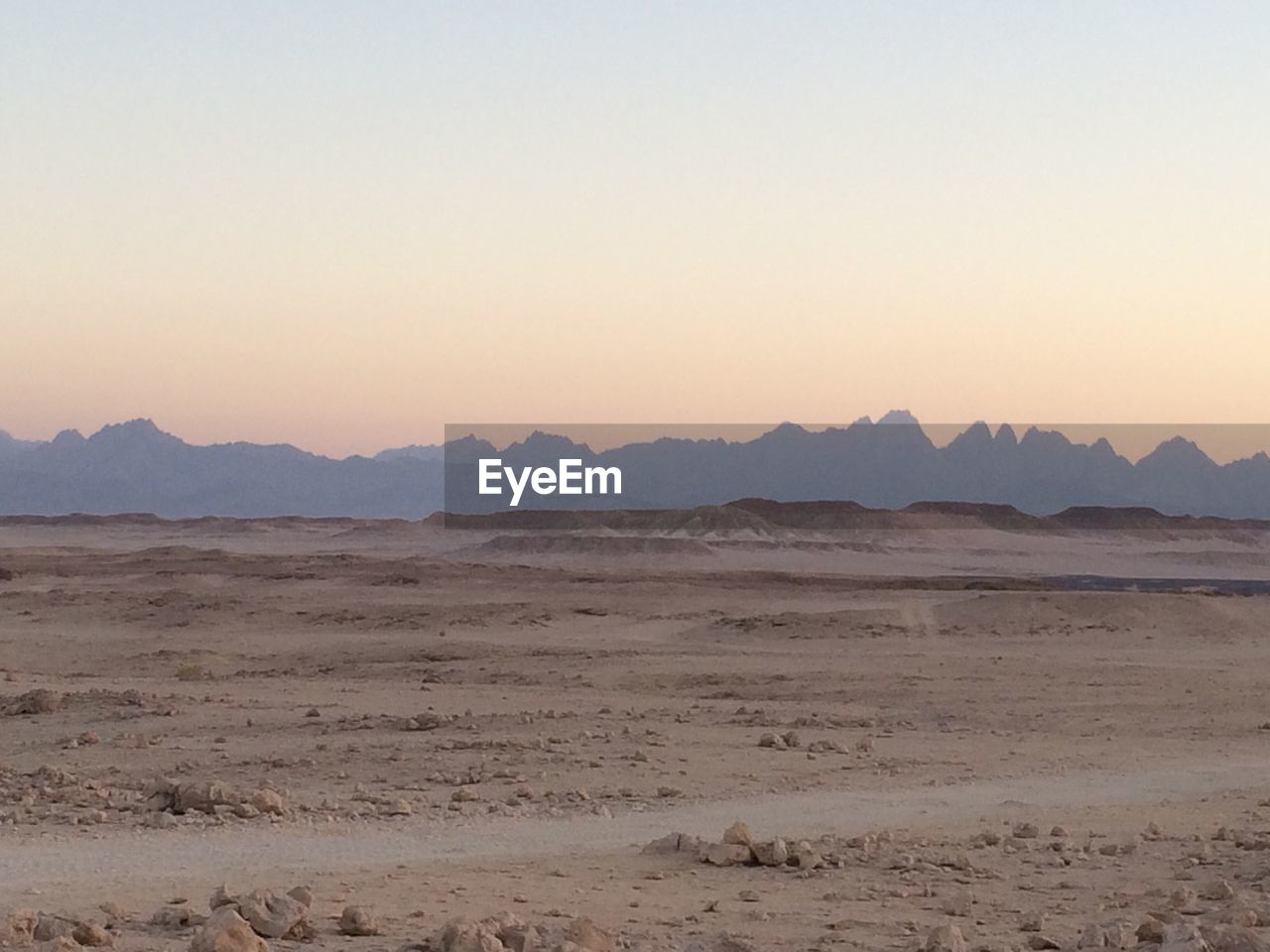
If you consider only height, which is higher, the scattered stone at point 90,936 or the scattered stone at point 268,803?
the scattered stone at point 90,936

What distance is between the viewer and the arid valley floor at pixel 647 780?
9078 millimetres

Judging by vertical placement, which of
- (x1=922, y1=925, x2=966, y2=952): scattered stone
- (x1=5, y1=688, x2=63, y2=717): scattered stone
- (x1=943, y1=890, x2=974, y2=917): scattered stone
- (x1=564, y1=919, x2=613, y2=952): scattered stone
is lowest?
(x1=5, y1=688, x2=63, y2=717): scattered stone

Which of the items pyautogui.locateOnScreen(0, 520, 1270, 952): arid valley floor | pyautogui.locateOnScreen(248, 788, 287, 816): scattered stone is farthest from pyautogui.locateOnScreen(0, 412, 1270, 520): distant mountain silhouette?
pyautogui.locateOnScreen(248, 788, 287, 816): scattered stone

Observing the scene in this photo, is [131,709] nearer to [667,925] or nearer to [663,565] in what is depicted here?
[667,925]

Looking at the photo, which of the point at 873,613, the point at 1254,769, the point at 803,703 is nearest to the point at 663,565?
the point at 873,613

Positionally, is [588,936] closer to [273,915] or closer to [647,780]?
[273,915]

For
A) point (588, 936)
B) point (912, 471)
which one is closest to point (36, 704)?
point (588, 936)

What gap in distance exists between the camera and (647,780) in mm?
15031

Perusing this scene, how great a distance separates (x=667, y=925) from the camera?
889 centimetres

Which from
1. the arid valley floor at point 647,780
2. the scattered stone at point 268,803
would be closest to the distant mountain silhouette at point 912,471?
the arid valley floor at point 647,780

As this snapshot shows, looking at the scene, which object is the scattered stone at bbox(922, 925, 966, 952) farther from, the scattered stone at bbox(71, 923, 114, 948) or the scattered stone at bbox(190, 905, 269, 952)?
the scattered stone at bbox(71, 923, 114, 948)

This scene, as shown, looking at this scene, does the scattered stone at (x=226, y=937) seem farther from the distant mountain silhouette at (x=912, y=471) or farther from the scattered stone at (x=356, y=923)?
the distant mountain silhouette at (x=912, y=471)

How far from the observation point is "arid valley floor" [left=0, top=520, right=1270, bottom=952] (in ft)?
29.8

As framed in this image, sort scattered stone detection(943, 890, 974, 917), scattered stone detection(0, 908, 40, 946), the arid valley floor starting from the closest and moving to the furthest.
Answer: scattered stone detection(0, 908, 40, 946), the arid valley floor, scattered stone detection(943, 890, 974, 917)
